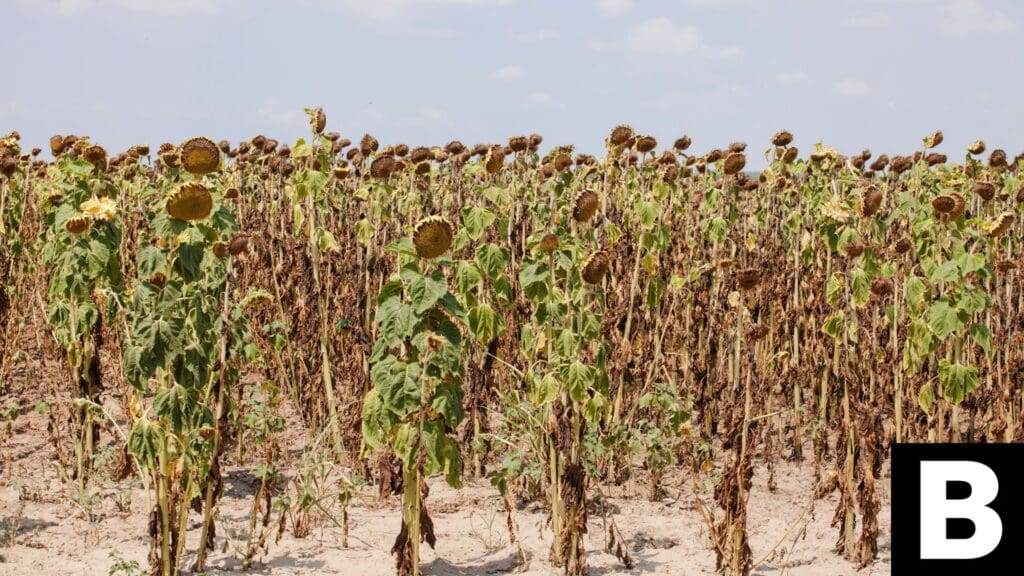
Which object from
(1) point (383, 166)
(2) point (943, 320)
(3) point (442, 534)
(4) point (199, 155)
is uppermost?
(1) point (383, 166)

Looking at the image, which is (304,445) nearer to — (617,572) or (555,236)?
(617,572)

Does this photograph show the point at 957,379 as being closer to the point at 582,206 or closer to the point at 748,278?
the point at 748,278

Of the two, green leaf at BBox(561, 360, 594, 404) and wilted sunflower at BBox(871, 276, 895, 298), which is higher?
wilted sunflower at BBox(871, 276, 895, 298)

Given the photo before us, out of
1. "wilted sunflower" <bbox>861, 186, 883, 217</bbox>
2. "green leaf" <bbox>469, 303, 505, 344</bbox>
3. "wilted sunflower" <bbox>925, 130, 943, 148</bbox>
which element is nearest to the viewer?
"green leaf" <bbox>469, 303, 505, 344</bbox>

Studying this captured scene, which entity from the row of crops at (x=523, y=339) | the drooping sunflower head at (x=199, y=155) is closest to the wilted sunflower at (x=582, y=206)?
the row of crops at (x=523, y=339)

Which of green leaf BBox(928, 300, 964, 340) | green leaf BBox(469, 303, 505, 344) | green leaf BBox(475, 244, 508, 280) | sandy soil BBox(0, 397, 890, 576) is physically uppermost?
green leaf BBox(475, 244, 508, 280)

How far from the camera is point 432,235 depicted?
354cm

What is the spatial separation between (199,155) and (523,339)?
1670 mm

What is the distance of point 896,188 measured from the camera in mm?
8352

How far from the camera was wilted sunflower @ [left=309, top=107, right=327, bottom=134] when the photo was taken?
578cm

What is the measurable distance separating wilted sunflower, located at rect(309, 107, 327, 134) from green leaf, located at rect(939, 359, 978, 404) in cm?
349

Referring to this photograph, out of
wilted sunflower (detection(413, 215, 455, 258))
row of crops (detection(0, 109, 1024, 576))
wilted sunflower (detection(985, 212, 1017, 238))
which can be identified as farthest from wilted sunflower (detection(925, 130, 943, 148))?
wilted sunflower (detection(413, 215, 455, 258))

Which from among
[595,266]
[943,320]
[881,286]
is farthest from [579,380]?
[943,320]

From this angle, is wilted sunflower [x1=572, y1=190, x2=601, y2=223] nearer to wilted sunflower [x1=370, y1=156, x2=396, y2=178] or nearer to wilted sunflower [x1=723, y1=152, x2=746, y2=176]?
wilted sunflower [x1=370, y1=156, x2=396, y2=178]
